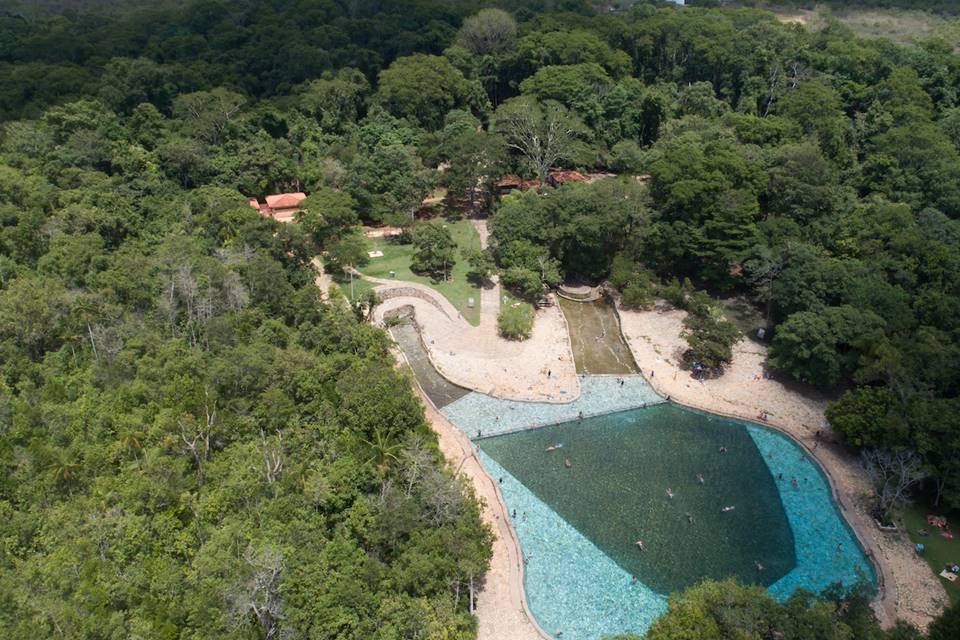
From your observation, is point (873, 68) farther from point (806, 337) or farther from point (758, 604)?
point (758, 604)

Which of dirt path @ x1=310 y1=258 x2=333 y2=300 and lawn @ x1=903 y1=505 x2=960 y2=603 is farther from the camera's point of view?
dirt path @ x1=310 y1=258 x2=333 y2=300

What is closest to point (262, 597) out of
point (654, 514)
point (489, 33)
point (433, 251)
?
point (654, 514)

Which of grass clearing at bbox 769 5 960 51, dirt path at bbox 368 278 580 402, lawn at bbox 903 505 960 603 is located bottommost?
dirt path at bbox 368 278 580 402

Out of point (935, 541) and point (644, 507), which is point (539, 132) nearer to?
point (644, 507)

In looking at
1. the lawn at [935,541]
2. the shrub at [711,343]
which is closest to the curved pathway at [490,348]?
the shrub at [711,343]

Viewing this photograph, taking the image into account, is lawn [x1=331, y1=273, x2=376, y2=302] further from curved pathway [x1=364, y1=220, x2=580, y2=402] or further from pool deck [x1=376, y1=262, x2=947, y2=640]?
pool deck [x1=376, y1=262, x2=947, y2=640]

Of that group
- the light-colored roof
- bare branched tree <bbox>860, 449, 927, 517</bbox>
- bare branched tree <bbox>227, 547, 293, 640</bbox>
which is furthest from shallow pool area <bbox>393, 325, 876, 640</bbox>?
the light-colored roof

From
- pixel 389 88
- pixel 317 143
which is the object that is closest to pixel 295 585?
pixel 317 143
